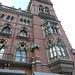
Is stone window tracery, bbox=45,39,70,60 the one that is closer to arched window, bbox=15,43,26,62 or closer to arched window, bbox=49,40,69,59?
arched window, bbox=49,40,69,59

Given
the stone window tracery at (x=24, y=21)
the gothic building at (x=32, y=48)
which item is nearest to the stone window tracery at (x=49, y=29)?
the gothic building at (x=32, y=48)

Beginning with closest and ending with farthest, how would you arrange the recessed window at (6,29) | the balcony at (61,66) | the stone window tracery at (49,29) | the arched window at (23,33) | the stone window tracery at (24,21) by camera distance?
the balcony at (61,66) → the recessed window at (6,29) → the stone window tracery at (49,29) → the arched window at (23,33) → the stone window tracery at (24,21)

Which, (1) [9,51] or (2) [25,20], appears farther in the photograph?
(2) [25,20]

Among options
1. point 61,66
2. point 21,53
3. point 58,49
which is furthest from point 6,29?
point 61,66

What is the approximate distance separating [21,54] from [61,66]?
5351 millimetres

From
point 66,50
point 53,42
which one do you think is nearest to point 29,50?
point 53,42

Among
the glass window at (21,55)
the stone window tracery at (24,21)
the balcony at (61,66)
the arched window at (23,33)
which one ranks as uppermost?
the stone window tracery at (24,21)

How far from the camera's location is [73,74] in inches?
343

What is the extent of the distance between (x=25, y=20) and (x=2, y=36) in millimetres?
6136

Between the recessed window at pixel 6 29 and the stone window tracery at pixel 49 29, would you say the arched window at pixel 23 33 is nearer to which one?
the recessed window at pixel 6 29

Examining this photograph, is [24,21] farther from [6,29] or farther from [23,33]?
[6,29]

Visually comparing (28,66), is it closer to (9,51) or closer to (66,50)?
(9,51)

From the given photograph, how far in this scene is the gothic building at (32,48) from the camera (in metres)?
8.58

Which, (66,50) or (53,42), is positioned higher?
(53,42)
